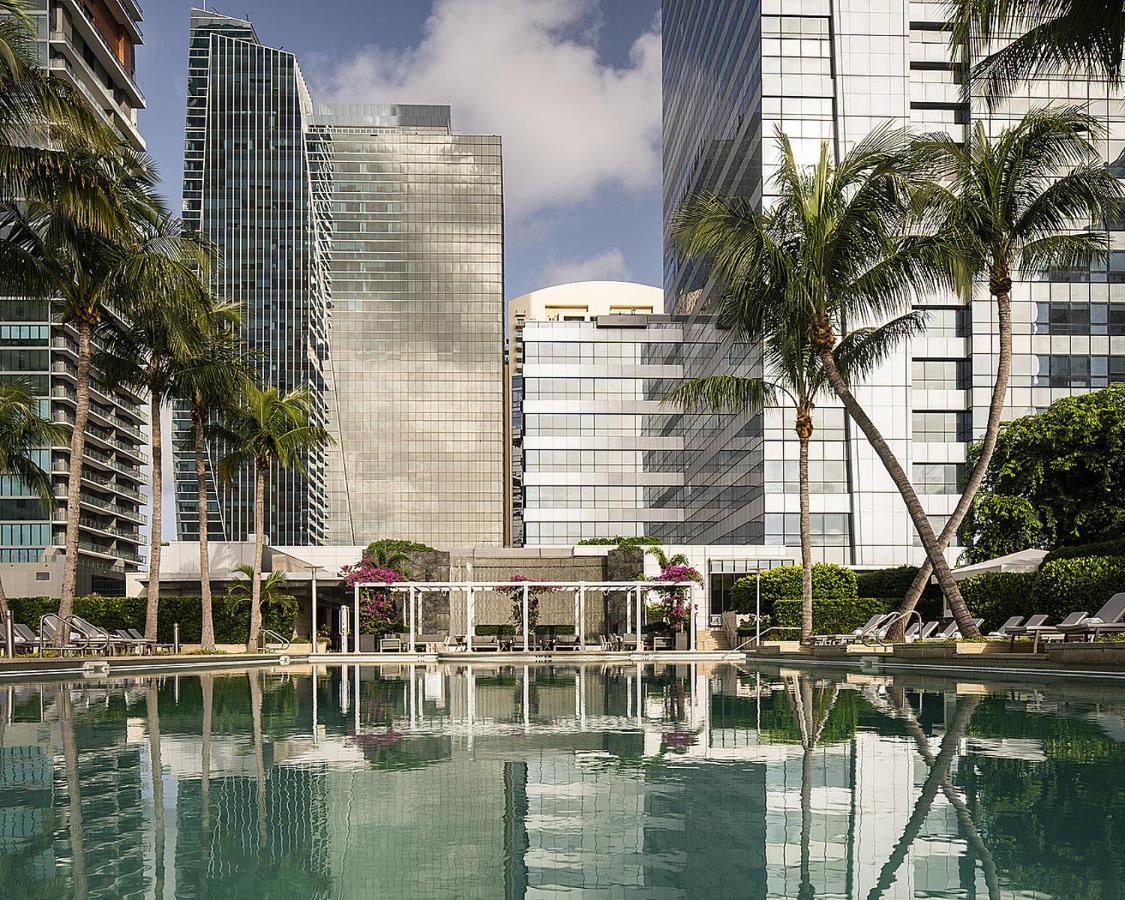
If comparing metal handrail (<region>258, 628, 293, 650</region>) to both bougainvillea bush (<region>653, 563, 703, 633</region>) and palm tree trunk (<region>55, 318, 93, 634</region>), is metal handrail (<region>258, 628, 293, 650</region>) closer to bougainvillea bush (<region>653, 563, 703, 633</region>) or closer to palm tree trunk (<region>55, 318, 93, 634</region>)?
palm tree trunk (<region>55, 318, 93, 634</region>)

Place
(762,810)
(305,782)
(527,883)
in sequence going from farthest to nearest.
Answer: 1. (305,782)
2. (762,810)
3. (527,883)

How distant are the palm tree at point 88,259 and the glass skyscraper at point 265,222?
306 ft

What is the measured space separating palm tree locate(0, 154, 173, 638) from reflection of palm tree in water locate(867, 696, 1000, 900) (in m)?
17.0

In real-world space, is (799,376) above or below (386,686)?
above

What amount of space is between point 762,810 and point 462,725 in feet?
17.7

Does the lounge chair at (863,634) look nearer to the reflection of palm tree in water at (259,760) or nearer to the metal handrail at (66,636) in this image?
the reflection of palm tree in water at (259,760)

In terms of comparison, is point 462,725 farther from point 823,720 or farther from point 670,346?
point 670,346

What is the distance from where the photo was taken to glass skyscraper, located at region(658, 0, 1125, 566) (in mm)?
53906

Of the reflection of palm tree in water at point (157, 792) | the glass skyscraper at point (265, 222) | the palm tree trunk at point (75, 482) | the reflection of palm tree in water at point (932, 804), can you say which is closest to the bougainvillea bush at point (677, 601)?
the palm tree trunk at point (75, 482)

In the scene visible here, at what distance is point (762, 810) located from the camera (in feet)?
19.2

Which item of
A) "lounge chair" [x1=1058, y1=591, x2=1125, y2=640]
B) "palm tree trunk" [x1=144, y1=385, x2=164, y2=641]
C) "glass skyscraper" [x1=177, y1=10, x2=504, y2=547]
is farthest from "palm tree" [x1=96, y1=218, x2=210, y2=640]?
"glass skyscraper" [x1=177, y1=10, x2=504, y2=547]

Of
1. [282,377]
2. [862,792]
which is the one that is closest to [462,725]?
[862,792]

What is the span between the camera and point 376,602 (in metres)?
40.3

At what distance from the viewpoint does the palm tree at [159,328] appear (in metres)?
24.5
